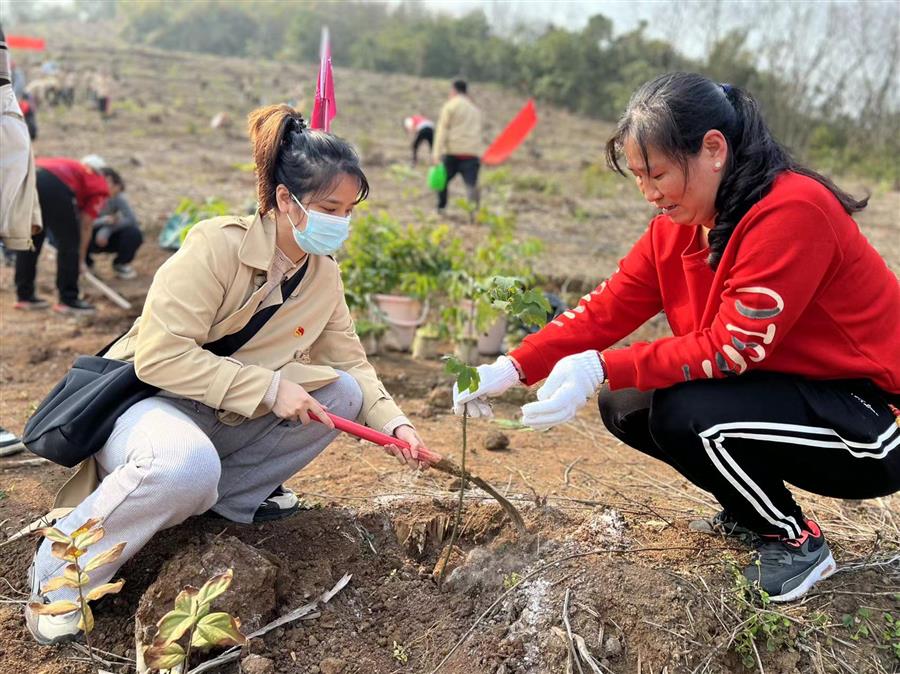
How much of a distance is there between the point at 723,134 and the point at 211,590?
1.44 m

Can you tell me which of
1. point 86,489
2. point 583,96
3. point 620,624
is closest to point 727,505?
point 620,624

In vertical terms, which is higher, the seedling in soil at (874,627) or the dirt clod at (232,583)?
the seedling in soil at (874,627)

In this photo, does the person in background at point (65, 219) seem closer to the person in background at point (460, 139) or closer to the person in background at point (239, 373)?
the person in background at point (239, 373)

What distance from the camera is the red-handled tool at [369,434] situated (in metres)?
1.97

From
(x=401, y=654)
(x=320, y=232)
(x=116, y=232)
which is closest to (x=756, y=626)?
(x=401, y=654)

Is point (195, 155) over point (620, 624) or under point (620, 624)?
under

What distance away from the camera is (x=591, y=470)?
118 inches

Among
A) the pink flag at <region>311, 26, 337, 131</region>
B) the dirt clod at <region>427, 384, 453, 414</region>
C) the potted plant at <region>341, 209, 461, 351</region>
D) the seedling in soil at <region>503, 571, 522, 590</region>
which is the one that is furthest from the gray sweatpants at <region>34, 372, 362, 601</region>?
the potted plant at <region>341, 209, 461, 351</region>

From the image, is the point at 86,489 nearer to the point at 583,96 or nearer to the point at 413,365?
the point at 413,365

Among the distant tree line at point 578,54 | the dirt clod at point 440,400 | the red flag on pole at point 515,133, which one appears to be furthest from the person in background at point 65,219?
the distant tree line at point 578,54

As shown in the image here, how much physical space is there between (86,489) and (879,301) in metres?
1.94

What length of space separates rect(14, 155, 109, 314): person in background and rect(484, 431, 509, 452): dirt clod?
130 inches

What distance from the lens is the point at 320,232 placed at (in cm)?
203

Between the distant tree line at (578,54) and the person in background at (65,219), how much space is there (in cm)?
1220
